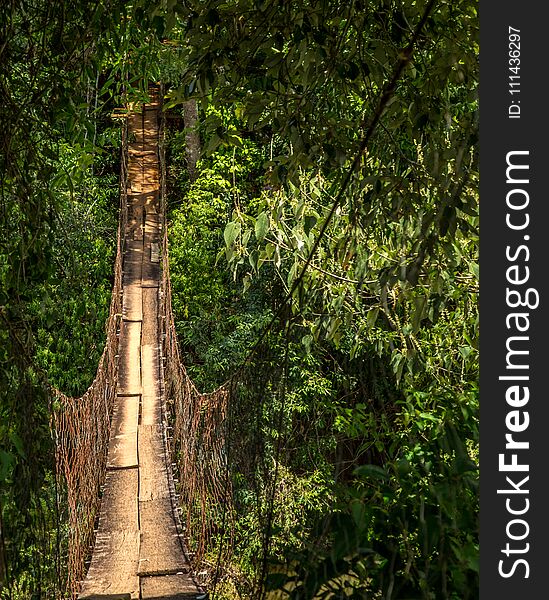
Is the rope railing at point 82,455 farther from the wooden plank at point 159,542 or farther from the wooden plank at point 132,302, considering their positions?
the wooden plank at point 132,302

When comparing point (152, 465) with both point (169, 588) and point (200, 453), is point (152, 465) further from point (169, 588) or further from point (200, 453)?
point (169, 588)

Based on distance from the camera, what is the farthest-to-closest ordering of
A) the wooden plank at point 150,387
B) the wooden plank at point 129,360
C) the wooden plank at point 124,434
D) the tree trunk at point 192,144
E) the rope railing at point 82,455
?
the tree trunk at point 192,144 → the wooden plank at point 129,360 → the wooden plank at point 150,387 → the wooden plank at point 124,434 → the rope railing at point 82,455

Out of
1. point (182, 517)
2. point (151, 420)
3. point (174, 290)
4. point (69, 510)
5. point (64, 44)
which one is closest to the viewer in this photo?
point (64, 44)

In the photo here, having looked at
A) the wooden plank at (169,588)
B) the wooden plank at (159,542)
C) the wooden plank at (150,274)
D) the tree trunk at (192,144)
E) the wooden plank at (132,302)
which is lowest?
the wooden plank at (169,588)

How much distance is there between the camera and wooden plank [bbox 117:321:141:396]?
19.0 ft

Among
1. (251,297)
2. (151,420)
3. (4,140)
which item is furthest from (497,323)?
(251,297)

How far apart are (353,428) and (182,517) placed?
1923 millimetres

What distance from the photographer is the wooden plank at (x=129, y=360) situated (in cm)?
580

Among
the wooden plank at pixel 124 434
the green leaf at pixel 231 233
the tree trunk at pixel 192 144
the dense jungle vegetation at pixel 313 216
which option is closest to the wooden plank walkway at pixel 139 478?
the wooden plank at pixel 124 434

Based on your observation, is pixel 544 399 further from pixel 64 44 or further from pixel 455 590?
pixel 64 44

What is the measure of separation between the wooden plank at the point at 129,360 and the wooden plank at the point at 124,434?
14 cm

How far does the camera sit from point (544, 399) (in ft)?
3.32

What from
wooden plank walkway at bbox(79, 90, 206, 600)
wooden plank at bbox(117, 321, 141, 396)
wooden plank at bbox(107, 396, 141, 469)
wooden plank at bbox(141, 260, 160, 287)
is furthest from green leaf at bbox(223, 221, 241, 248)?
wooden plank at bbox(141, 260, 160, 287)

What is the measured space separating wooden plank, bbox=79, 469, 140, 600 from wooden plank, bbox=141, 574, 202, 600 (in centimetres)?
4
